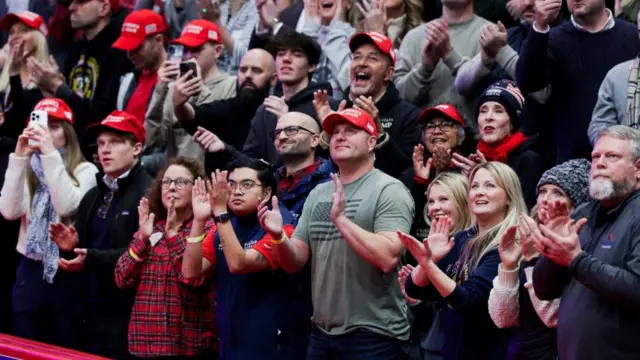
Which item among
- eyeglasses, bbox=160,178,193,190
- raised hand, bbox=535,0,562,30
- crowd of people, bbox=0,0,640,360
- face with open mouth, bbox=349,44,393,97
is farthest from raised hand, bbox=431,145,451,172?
eyeglasses, bbox=160,178,193,190

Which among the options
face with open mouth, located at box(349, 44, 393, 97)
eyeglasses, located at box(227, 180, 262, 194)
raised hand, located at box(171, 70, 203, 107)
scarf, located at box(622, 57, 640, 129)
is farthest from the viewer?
raised hand, located at box(171, 70, 203, 107)

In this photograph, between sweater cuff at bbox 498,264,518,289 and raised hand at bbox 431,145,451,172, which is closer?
sweater cuff at bbox 498,264,518,289

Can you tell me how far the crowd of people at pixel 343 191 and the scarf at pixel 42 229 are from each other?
15 mm

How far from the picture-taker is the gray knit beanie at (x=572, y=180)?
6.31 m

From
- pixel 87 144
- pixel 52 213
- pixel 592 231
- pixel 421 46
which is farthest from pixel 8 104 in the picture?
pixel 592 231

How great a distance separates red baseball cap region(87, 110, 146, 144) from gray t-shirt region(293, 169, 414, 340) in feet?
7.70

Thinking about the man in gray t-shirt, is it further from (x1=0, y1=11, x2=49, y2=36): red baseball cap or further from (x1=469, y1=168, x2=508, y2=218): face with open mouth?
(x1=0, y1=11, x2=49, y2=36): red baseball cap

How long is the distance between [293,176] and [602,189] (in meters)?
2.62

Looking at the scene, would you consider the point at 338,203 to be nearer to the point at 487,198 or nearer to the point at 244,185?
the point at 487,198

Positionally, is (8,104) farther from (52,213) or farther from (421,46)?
(421,46)

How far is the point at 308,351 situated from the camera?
702cm

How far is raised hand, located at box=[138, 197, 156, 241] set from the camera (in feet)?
26.0

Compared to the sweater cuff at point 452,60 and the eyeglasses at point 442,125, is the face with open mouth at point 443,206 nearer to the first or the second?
the eyeglasses at point 442,125

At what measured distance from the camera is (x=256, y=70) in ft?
31.5
